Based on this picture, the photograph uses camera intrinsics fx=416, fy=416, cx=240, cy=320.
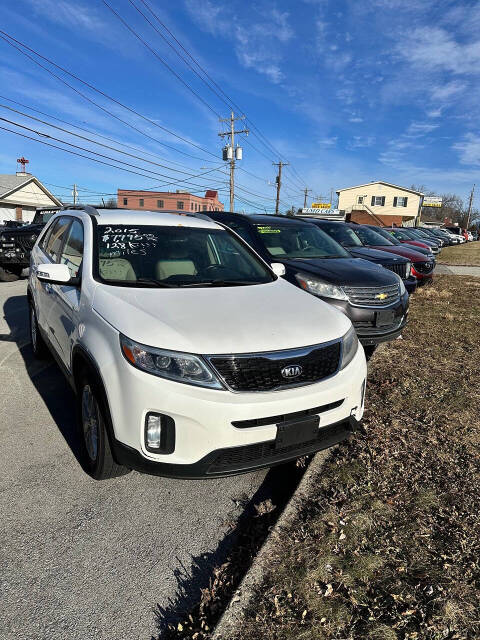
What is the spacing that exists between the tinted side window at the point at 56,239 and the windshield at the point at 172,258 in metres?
0.88

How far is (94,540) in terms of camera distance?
7.45 ft

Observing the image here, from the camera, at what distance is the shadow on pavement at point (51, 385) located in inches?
135

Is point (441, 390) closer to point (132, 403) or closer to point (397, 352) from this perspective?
point (397, 352)

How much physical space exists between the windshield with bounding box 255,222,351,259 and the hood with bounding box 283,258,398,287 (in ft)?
1.15

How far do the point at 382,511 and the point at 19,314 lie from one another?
22.4 feet

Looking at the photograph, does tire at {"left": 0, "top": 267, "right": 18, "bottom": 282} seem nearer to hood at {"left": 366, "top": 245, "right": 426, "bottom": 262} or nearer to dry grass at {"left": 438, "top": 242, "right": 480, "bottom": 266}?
hood at {"left": 366, "top": 245, "right": 426, "bottom": 262}

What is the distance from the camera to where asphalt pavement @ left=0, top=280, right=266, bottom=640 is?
1845 millimetres

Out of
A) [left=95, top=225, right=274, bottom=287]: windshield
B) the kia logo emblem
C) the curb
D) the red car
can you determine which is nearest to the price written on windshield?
[left=95, top=225, right=274, bottom=287]: windshield

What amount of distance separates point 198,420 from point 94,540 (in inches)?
35.9

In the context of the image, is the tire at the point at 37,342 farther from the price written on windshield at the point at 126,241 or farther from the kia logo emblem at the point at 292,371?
the kia logo emblem at the point at 292,371

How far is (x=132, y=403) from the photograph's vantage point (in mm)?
2160

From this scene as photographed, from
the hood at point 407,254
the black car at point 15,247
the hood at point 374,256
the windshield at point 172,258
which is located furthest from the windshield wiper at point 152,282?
the black car at point 15,247

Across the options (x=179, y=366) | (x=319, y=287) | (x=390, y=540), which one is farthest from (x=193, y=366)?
(x=319, y=287)

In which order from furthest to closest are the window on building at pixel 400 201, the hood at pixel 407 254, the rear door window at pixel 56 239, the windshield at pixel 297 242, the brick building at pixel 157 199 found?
the brick building at pixel 157 199 → the window on building at pixel 400 201 → the hood at pixel 407 254 → the windshield at pixel 297 242 → the rear door window at pixel 56 239
